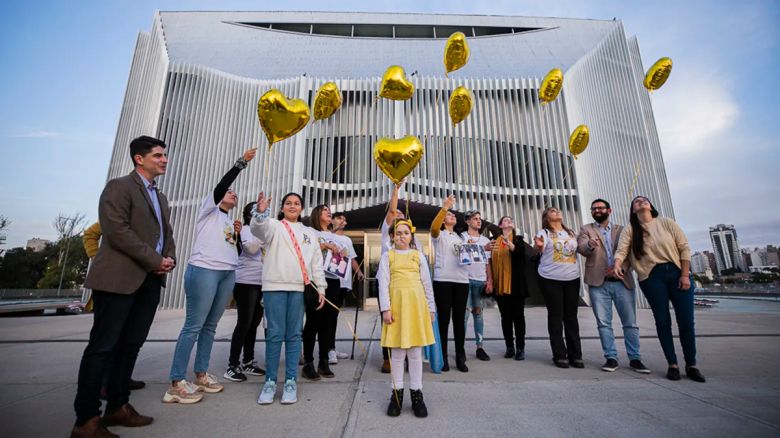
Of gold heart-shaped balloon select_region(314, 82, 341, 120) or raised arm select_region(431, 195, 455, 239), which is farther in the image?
gold heart-shaped balloon select_region(314, 82, 341, 120)

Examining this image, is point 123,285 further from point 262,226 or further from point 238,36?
Answer: point 238,36

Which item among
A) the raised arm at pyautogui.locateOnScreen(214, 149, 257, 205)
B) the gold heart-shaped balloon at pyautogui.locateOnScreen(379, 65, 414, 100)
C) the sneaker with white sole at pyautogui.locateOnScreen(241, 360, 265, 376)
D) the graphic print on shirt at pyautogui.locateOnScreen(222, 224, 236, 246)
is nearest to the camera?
the raised arm at pyautogui.locateOnScreen(214, 149, 257, 205)

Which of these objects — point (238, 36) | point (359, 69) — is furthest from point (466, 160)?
point (238, 36)

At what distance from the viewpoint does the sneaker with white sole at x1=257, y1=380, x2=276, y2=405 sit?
8.04 ft

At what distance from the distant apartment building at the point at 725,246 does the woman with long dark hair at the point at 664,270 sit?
68.3 meters

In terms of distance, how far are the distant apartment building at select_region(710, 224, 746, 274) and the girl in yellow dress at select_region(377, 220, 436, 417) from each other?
232 ft

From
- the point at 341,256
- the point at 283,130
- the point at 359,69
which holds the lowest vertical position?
the point at 341,256

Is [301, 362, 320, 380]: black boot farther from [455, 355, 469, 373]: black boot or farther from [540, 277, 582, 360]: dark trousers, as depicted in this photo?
[540, 277, 582, 360]: dark trousers

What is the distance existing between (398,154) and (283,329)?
192 cm

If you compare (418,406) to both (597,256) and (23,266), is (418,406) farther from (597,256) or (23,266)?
(23,266)

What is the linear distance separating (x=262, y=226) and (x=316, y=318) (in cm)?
122

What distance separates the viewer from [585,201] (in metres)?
12.9

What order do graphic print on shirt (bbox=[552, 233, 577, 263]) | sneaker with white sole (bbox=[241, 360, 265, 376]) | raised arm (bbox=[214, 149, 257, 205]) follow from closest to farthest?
raised arm (bbox=[214, 149, 257, 205]) < sneaker with white sole (bbox=[241, 360, 265, 376]) < graphic print on shirt (bbox=[552, 233, 577, 263])

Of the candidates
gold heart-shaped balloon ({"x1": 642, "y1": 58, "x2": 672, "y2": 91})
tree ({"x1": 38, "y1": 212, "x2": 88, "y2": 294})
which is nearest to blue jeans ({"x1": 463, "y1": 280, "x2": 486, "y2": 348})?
gold heart-shaped balloon ({"x1": 642, "y1": 58, "x2": 672, "y2": 91})
